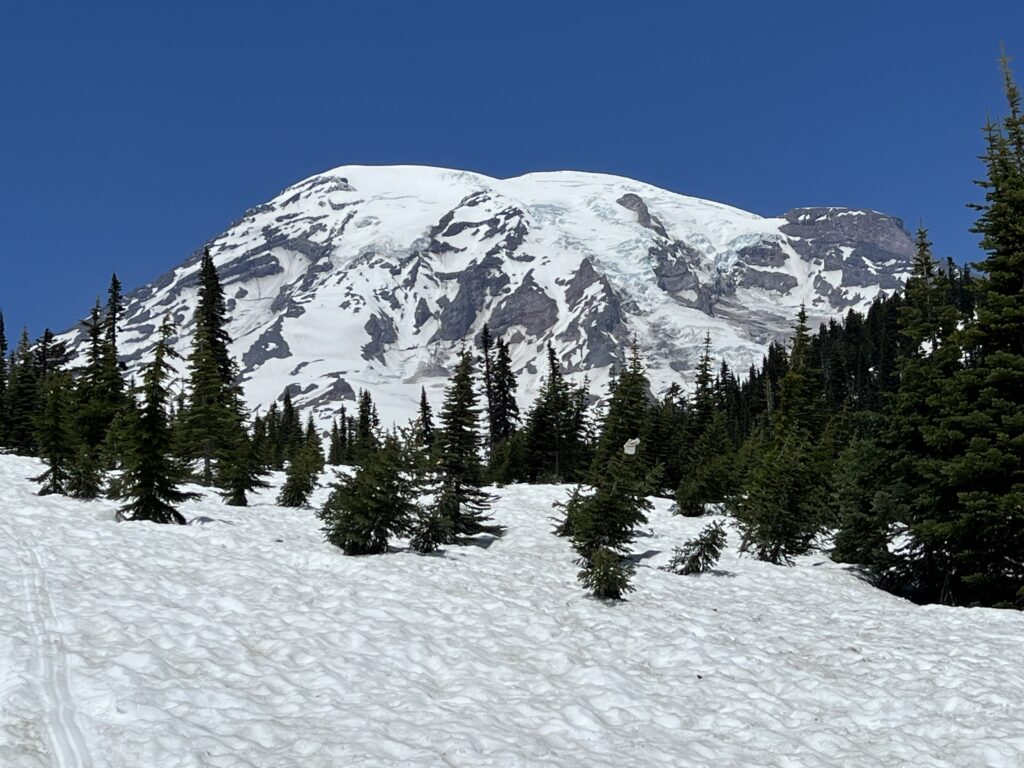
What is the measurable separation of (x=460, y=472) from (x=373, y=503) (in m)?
5.68

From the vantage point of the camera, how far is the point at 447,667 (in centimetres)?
1099

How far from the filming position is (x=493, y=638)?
12625 millimetres

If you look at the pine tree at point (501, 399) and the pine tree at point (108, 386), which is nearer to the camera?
the pine tree at point (108, 386)

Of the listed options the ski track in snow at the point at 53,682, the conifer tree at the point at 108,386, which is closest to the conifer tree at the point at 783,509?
the ski track in snow at the point at 53,682

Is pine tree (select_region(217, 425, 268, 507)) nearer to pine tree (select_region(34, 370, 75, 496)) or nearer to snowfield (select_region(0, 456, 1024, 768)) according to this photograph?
pine tree (select_region(34, 370, 75, 496))

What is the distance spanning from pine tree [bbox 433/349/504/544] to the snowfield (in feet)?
15.6

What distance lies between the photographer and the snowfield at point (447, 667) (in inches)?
314

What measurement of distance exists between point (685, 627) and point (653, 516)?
18256 millimetres

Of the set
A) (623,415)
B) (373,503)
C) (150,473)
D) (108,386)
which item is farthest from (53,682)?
(108,386)

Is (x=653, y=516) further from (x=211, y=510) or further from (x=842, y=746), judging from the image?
(x=842, y=746)

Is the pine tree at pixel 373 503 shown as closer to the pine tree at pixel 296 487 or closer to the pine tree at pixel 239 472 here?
the pine tree at pixel 296 487

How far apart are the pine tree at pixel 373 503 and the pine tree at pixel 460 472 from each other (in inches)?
121

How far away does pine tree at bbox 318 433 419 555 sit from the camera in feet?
61.8

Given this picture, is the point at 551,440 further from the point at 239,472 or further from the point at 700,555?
the point at 700,555
